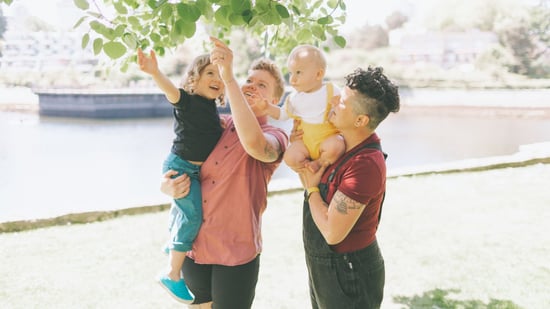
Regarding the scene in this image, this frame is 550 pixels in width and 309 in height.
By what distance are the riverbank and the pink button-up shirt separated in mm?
1855

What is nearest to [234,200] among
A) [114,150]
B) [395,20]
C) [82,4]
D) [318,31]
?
[82,4]

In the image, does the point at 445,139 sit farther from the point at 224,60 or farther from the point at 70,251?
the point at 224,60

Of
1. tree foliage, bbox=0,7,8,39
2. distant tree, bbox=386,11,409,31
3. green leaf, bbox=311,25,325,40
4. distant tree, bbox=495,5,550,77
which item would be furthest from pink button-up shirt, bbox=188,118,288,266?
distant tree, bbox=386,11,409,31

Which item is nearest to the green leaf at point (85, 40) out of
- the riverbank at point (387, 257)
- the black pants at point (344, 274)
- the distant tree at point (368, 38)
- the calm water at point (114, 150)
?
the black pants at point (344, 274)

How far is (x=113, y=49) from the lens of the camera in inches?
70.9

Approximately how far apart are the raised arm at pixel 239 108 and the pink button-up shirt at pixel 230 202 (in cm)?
15

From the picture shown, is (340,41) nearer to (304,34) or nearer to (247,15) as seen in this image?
(304,34)

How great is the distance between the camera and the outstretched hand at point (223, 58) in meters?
1.64

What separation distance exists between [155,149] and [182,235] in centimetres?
1924

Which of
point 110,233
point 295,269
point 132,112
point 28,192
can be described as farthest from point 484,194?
point 132,112

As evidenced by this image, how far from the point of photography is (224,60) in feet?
5.40

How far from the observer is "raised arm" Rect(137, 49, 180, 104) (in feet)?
5.66

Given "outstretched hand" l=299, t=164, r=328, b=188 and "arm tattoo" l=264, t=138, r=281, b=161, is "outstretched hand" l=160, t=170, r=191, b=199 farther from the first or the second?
"outstretched hand" l=299, t=164, r=328, b=188

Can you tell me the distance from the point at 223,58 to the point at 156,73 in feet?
0.97
